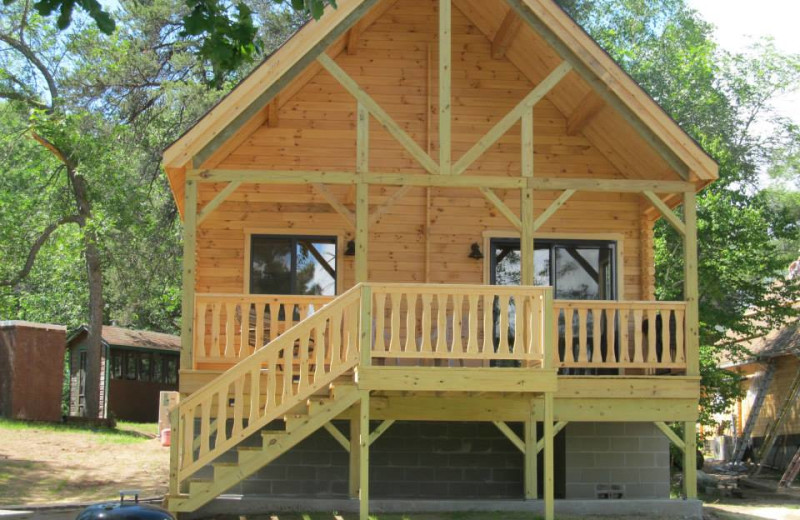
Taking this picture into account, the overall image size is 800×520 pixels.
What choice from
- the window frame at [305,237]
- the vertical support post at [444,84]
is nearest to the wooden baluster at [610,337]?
the vertical support post at [444,84]

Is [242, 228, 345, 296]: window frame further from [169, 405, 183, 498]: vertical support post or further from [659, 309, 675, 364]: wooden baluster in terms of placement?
[659, 309, 675, 364]: wooden baluster

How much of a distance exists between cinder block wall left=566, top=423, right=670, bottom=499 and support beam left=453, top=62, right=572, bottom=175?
4304 mm

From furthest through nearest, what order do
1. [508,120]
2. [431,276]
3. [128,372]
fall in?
[128,372]
[431,276]
[508,120]

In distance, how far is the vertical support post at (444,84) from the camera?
13.5 m

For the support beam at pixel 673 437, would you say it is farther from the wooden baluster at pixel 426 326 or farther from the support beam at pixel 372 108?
the support beam at pixel 372 108

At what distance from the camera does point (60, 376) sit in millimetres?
27312

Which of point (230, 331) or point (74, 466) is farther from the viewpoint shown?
point (74, 466)

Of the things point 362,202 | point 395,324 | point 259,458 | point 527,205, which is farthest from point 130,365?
point 395,324

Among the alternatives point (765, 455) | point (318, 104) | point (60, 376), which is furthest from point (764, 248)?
point (60, 376)

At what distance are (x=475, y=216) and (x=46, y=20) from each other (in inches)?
725

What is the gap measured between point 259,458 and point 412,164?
19.4ft

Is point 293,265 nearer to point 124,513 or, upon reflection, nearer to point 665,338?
point 665,338

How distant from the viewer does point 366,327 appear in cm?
1192

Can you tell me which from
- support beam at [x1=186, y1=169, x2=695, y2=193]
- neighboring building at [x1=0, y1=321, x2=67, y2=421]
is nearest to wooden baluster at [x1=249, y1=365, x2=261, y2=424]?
support beam at [x1=186, y1=169, x2=695, y2=193]
